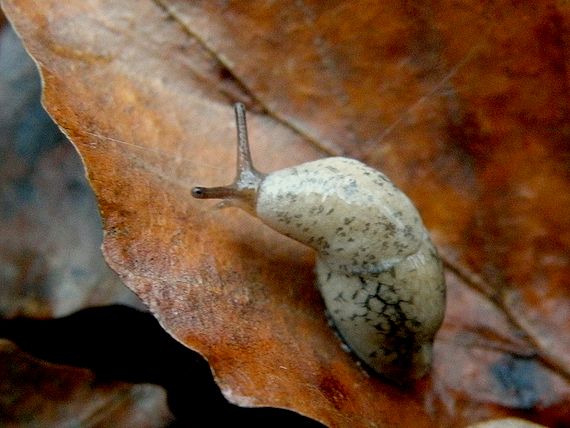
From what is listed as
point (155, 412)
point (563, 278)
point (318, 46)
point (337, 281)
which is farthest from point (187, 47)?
point (563, 278)

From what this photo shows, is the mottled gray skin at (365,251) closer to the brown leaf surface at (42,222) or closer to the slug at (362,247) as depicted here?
the slug at (362,247)

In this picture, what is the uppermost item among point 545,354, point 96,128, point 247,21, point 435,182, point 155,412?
point 247,21

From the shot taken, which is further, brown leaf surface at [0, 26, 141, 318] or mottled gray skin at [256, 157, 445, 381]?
brown leaf surface at [0, 26, 141, 318]

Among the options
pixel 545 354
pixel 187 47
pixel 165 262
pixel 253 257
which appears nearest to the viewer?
pixel 165 262

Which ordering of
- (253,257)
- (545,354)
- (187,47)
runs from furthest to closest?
(545,354) < (187,47) < (253,257)

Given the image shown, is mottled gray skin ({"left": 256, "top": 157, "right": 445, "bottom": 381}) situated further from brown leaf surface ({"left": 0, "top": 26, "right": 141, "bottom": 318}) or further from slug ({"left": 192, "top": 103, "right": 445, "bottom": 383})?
brown leaf surface ({"left": 0, "top": 26, "right": 141, "bottom": 318})

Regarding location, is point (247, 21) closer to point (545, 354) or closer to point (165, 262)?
point (165, 262)

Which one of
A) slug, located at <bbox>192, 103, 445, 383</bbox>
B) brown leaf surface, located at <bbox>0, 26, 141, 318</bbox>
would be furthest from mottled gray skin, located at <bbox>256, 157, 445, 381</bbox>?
brown leaf surface, located at <bbox>0, 26, 141, 318</bbox>

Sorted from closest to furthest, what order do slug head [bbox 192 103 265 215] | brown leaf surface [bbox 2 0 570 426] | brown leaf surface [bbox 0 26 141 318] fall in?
brown leaf surface [bbox 2 0 570 426] → slug head [bbox 192 103 265 215] → brown leaf surface [bbox 0 26 141 318]
